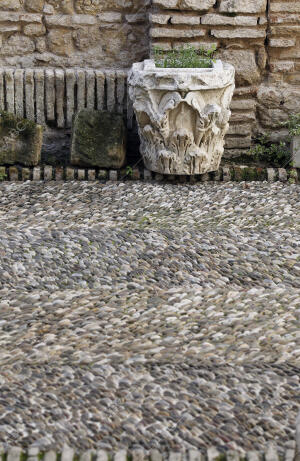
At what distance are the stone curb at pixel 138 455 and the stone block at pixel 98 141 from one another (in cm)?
318

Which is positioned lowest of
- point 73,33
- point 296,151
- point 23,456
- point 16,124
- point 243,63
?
point 23,456

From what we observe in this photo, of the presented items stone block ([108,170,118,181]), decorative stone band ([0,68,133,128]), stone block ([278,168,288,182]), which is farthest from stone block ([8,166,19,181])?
stone block ([278,168,288,182])

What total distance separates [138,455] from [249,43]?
405cm

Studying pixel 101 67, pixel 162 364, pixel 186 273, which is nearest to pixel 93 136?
pixel 101 67

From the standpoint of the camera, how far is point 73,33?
6.09 m

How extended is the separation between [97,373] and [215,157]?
8.98 ft

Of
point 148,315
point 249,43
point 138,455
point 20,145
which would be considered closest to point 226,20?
point 249,43

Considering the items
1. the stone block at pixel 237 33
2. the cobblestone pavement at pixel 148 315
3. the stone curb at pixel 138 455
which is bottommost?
the stone curb at pixel 138 455

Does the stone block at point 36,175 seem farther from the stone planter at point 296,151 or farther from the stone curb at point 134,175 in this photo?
the stone planter at point 296,151

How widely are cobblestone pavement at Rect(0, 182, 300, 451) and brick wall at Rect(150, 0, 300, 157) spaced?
0.96 m

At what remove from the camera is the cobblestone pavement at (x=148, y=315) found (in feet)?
9.43

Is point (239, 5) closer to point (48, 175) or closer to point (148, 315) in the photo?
point (48, 175)

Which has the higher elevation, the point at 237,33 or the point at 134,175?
the point at 237,33

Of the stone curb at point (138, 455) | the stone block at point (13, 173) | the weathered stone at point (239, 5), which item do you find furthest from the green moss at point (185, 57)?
the stone curb at point (138, 455)
